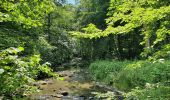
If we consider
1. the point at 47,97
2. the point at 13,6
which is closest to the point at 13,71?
the point at 13,6

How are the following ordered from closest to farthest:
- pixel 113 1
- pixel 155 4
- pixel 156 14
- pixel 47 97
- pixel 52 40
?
pixel 156 14 < pixel 155 4 < pixel 113 1 < pixel 47 97 < pixel 52 40

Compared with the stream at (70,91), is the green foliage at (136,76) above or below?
above

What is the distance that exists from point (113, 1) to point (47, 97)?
36.3 feet

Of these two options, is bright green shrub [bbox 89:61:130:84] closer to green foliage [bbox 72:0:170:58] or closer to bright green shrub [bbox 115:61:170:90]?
bright green shrub [bbox 115:61:170:90]

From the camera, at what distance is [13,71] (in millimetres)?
3543

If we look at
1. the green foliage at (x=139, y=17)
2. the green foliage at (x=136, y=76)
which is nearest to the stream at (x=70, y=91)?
the green foliage at (x=136, y=76)

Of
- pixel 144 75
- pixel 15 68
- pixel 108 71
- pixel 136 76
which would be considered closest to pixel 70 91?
pixel 108 71

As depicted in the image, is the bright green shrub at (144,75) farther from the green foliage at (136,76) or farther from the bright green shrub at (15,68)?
the bright green shrub at (15,68)

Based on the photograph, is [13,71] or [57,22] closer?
[13,71]

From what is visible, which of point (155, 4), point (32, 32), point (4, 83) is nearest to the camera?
point (4, 83)

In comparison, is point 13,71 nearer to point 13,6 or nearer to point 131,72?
point 13,6

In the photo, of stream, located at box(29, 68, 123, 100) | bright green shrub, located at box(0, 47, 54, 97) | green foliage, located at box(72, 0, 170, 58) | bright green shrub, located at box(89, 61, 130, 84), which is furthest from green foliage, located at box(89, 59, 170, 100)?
bright green shrub, located at box(0, 47, 54, 97)

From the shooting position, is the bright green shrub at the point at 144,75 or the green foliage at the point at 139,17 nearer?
the green foliage at the point at 139,17

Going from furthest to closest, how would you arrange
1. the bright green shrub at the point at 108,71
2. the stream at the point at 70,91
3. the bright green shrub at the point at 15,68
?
the bright green shrub at the point at 108,71 → the stream at the point at 70,91 → the bright green shrub at the point at 15,68
